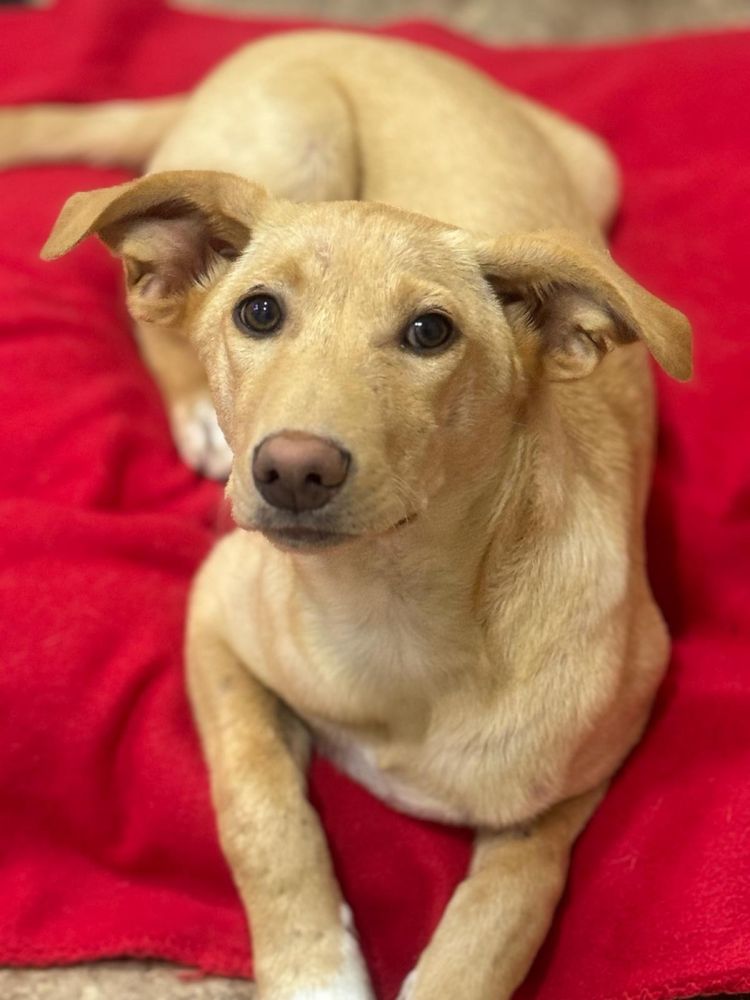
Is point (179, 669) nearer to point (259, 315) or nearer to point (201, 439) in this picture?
point (201, 439)

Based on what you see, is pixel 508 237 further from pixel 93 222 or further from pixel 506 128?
pixel 506 128

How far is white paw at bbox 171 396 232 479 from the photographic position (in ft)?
8.98

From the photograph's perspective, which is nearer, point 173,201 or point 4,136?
point 173,201

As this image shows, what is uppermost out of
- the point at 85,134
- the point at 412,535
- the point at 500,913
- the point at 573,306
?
the point at 573,306

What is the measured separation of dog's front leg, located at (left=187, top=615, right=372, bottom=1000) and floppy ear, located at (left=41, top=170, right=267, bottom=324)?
0.75 metres

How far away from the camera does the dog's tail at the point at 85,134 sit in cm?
333

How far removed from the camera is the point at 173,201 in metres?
1.84

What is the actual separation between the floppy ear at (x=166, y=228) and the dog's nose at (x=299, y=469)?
517 millimetres

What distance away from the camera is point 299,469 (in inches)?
57.1

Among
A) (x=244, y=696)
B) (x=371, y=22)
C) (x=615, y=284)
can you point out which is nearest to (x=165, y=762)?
(x=244, y=696)

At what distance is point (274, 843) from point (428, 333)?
93cm

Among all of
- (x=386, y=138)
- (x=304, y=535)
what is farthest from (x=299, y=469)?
(x=386, y=138)

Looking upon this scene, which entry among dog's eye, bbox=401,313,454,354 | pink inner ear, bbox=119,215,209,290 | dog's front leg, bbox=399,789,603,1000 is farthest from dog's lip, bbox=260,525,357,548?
dog's front leg, bbox=399,789,603,1000

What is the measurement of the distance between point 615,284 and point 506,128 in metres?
1.25
